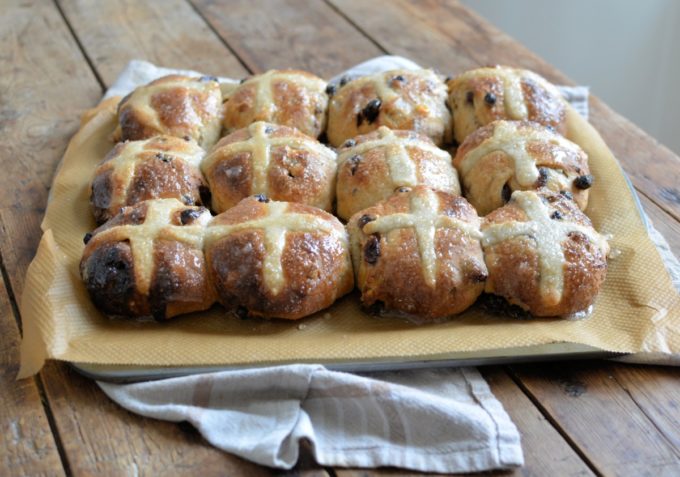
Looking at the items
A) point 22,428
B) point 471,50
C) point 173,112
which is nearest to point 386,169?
point 173,112

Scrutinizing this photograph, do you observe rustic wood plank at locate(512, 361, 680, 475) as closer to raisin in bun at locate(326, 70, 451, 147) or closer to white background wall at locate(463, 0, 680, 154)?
raisin in bun at locate(326, 70, 451, 147)

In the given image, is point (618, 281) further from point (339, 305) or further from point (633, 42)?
point (633, 42)

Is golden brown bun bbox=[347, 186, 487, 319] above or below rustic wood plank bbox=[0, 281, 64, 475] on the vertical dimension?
above

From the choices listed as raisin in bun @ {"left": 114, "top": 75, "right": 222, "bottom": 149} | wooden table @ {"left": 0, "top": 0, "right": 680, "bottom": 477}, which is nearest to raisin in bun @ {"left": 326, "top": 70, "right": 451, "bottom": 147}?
raisin in bun @ {"left": 114, "top": 75, "right": 222, "bottom": 149}

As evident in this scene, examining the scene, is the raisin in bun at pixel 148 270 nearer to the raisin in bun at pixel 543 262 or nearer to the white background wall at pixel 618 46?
the raisin in bun at pixel 543 262

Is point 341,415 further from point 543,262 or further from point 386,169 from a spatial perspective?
point 386,169

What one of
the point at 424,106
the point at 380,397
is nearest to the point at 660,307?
the point at 380,397
